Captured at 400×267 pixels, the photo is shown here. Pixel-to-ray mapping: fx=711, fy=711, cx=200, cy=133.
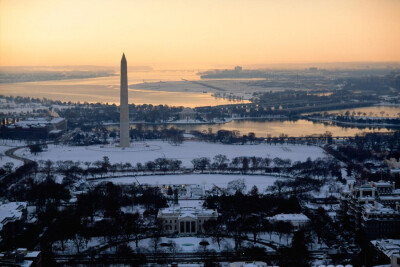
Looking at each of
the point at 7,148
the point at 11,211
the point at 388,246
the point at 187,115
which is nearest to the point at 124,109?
the point at 7,148

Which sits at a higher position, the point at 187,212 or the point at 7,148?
the point at 187,212

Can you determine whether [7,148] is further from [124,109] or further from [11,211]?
[11,211]

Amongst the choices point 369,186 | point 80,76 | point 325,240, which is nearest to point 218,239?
point 325,240

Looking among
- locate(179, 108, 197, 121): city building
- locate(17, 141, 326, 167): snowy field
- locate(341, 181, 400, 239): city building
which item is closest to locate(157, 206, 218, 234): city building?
locate(341, 181, 400, 239): city building

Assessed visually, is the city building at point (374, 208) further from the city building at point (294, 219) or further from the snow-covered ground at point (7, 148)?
the snow-covered ground at point (7, 148)

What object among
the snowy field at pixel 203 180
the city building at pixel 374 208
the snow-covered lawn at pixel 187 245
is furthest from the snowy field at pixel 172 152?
the snow-covered lawn at pixel 187 245

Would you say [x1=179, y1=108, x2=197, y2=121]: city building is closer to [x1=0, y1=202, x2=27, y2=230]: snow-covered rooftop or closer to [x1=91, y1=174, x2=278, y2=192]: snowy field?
[x1=91, y1=174, x2=278, y2=192]: snowy field
